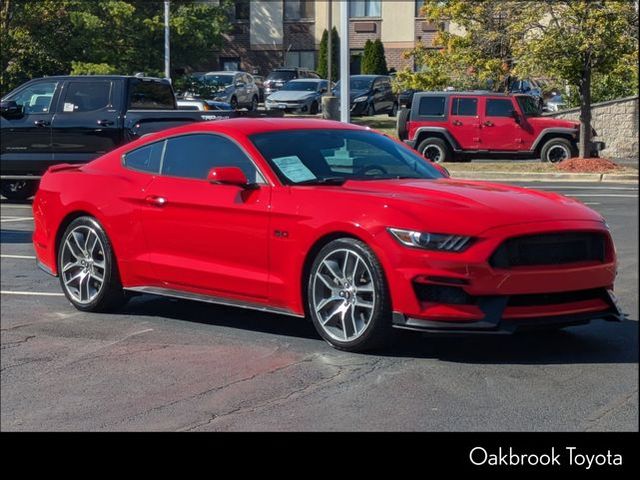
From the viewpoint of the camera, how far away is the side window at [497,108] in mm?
27094

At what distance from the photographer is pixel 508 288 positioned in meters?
6.41

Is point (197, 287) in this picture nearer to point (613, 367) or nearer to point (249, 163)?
point (249, 163)

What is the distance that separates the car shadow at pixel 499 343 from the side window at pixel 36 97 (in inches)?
414

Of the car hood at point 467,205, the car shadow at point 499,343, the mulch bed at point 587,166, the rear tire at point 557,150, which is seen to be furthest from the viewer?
the rear tire at point 557,150

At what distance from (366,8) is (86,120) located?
41.6 metres

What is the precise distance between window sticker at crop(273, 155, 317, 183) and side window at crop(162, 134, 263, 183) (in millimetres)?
174

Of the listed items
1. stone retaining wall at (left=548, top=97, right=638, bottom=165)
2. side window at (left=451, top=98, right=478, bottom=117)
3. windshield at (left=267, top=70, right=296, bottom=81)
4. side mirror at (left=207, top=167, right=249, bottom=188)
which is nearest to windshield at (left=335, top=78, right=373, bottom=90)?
windshield at (left=267, top=70, right=296, bottom=81)

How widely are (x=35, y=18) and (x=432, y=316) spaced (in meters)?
29.4

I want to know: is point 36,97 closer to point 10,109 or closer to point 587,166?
point 10,109

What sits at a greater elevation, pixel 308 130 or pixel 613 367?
pixel 308 130

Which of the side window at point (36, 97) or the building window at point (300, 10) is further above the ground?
the building window at point (300, 10)

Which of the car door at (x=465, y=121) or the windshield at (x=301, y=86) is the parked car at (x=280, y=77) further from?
the car door at (x=465, y=121)

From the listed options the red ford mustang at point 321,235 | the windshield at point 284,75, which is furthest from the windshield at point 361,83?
the red ford mustang at point 321,235

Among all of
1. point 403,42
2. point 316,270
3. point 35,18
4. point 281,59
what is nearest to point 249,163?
point 316,270
